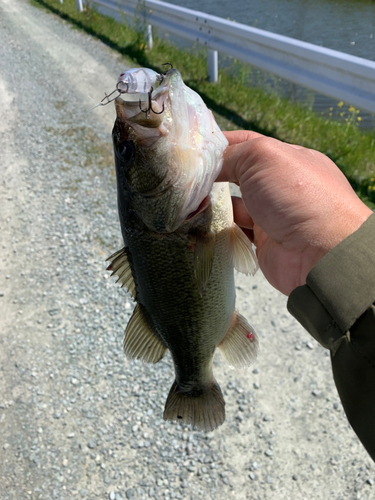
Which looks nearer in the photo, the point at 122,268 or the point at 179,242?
the point at 179,242

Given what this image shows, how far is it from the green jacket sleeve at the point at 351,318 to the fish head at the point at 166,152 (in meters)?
0.67

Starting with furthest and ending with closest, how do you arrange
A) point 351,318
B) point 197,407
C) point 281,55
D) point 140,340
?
1. point 281,55
2. point 197,407
3. point 140,340
4. point 351,318

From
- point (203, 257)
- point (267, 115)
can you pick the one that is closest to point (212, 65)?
point (267, 115)

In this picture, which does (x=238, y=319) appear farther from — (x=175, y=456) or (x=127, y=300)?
(x=127, y=300)

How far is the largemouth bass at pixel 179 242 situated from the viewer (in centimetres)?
181

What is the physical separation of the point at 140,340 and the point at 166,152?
108 cm

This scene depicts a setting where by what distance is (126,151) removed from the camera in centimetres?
188

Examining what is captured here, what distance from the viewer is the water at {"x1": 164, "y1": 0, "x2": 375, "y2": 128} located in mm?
7078

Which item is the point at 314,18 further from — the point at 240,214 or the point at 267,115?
the point at 240,214

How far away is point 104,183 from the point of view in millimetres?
5262

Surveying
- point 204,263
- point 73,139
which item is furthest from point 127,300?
point 73,139

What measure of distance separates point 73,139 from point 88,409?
4232mm

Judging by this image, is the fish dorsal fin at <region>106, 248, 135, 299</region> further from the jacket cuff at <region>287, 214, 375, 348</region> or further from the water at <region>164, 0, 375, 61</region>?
the water at <region>164, 0, 375, 61</region>

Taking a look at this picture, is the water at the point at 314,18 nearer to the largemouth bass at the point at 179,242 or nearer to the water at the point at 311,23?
the water at the point at 311,23
